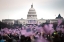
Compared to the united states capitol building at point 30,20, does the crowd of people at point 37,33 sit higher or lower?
lower

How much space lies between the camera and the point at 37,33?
2139mm

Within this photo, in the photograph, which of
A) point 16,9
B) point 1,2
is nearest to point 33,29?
point 16,9

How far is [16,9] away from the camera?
2.30m

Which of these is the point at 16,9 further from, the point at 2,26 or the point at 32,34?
the point at 32,34

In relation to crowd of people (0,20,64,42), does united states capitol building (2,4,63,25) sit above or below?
above

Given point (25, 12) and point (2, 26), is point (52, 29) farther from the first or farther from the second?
point (2, 26)

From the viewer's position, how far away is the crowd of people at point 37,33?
2111 mm

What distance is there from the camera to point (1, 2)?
2316 millimetres

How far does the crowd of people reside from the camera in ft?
6.93

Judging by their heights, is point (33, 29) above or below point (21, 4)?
below

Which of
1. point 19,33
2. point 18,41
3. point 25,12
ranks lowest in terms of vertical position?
point 18,41

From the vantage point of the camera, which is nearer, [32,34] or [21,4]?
[32,34]

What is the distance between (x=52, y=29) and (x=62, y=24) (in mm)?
194

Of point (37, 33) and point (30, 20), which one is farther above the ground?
point (30, 20)
